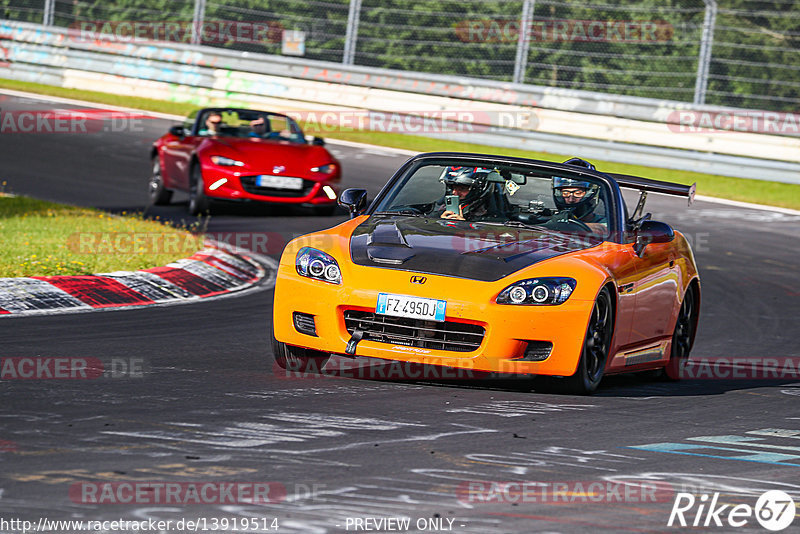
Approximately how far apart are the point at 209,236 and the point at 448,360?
7449 mm

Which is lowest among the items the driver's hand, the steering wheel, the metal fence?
the driver's hand

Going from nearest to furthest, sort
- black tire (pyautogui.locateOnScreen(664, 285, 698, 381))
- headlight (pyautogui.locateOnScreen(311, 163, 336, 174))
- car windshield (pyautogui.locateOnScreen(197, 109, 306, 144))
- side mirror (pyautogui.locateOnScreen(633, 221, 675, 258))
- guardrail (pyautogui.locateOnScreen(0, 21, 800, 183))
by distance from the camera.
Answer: side mirror (pyautogui.locateOnScreen(633, 221, 675, 258)) < black tire (pyautogui.locateOnScreen(664, 285, 698, 381)) < headlight (pyautogui.locateOnScreen(311, 163, 336, 174)) < car windshield (pyautogui.locateOnScreen(197, 109, 306, 144)) < guardrail (pyautogui.locateOnScreen(0, 21, 800, 183))

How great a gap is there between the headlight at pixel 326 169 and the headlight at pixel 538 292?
9.46 m

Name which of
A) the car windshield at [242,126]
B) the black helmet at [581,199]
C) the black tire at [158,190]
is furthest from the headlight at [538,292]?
the black tire at [158,190]

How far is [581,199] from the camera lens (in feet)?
28.8

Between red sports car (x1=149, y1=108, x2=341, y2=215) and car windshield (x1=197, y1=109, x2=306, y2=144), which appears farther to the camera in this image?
car windshield (x1=197, y1=109, x2=306, y2=144)

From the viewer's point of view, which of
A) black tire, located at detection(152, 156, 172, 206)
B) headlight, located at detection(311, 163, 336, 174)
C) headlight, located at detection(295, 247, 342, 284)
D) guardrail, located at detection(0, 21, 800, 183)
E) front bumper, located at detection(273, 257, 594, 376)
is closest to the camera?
front bumper, located at detection(273, 257, 594, 376)

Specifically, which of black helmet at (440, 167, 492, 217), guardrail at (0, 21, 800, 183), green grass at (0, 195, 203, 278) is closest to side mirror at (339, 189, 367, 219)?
black helmet at (440, 167, 492, 217)

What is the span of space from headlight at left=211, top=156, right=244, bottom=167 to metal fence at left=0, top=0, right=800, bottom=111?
26.6 ft

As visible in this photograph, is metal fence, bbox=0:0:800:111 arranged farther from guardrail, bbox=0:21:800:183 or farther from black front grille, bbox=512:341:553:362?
black front grille, bbox=512:341:553:362

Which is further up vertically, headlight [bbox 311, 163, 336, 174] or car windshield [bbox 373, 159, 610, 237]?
car windshield [bbox 373, 159, 610, 237]

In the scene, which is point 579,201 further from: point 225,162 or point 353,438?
point 225,162

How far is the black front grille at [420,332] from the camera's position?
734cm

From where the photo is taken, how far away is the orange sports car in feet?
24.1
